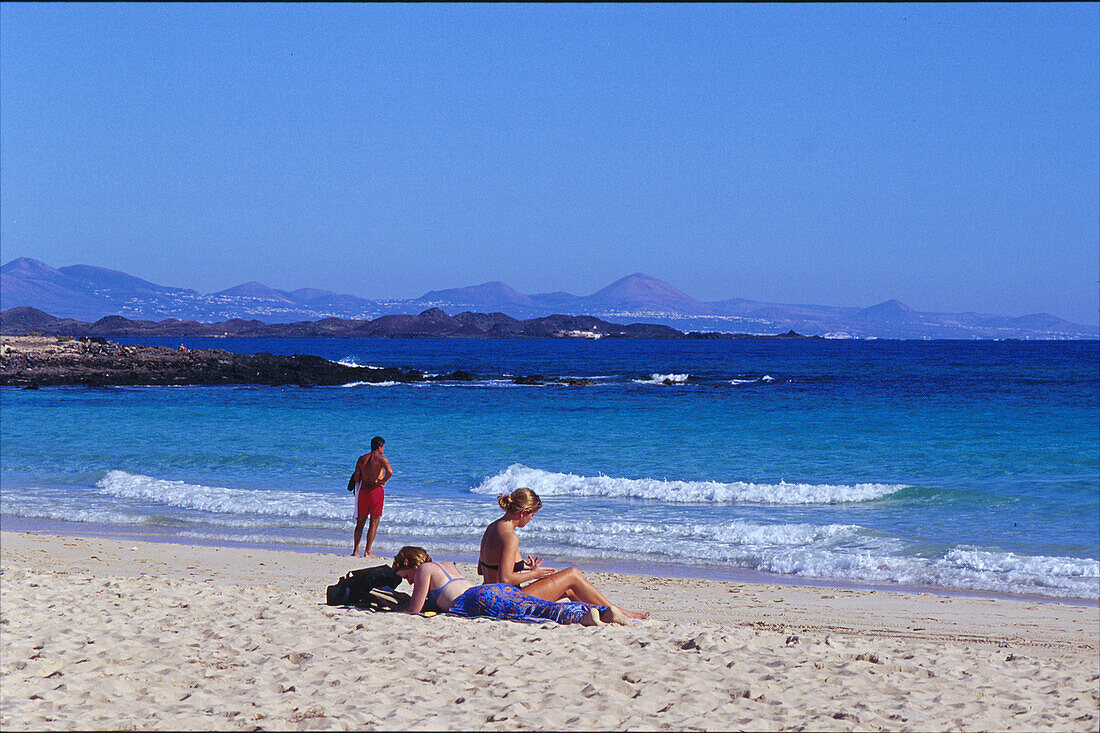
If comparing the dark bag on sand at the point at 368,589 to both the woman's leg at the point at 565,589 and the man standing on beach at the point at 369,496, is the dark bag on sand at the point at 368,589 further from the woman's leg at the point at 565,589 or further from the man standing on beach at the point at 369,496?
the man standing on beach at the point at 369,496

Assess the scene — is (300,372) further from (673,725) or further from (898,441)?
(673,725)

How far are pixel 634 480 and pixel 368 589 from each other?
1019cm

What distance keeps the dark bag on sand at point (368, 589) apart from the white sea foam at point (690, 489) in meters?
8.63

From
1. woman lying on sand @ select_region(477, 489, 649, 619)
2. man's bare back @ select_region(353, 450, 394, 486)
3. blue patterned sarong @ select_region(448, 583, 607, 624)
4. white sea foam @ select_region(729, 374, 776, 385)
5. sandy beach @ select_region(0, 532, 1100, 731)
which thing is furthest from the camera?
white sea foam @ select_region(729, 374, 776, 385)

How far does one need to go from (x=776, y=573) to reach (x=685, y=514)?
373cm

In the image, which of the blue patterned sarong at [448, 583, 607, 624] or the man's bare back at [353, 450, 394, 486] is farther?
the man's bare back at [353, 450, 394, 486]

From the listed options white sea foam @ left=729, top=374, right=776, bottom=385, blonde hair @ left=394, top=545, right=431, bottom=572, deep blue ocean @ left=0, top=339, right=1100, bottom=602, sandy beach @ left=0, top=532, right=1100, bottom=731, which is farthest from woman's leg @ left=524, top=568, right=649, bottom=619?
white sea foam @ left=729, top=374, right=776, bottom=385

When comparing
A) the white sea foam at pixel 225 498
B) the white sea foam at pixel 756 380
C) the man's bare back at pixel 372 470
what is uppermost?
the white sea foam at pixel 756 380

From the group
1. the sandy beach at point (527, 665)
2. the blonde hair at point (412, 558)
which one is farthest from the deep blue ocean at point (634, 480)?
the blonde hair at point (412, 558)

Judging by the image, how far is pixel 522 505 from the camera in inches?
316

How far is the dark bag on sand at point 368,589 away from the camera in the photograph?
8.40m

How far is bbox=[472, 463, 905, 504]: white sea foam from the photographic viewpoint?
54.1 ft

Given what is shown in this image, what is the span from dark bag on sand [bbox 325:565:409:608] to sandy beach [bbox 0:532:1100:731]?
235mm

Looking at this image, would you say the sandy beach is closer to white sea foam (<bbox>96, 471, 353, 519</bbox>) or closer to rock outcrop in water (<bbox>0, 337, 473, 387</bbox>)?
white sea foam (<bbox>96, 471, 353, 519</bbox>)
